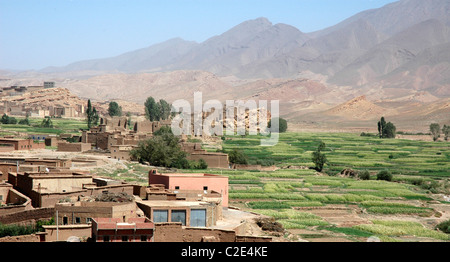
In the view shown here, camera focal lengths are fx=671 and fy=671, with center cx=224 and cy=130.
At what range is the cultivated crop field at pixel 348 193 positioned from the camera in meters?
30.0

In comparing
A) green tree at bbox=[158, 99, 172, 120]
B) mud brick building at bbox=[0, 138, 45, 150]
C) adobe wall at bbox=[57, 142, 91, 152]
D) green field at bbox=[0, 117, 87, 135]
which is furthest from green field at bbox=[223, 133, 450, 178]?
mud brick building at bbox=[0, 138, 45, 150]

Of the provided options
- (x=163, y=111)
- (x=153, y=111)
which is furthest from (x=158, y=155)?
(x=163, y=111)

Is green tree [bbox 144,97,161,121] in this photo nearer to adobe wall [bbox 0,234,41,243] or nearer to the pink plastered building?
the pink plastered building

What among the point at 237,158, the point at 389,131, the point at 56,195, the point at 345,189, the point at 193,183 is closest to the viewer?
the point at 56,195

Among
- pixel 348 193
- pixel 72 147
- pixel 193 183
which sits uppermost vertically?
pixel 72 147

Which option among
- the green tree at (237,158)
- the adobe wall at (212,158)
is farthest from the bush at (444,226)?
the green tree at (237,158)

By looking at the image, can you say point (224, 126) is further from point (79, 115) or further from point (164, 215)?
point (164, 215)

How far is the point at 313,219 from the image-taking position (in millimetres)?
31438

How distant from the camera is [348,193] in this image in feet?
135

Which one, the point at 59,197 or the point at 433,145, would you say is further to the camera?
the point at 433,145

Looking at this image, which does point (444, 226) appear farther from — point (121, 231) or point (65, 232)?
point (65, 232)

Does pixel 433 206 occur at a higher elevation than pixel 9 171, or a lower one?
lower
